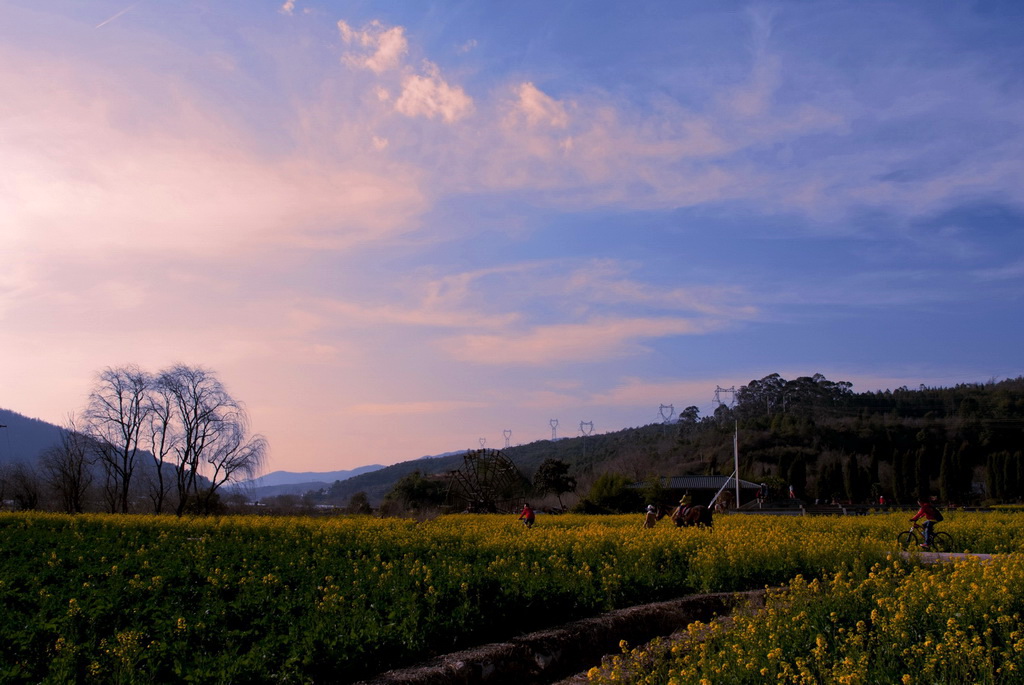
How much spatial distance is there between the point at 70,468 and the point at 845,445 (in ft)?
240

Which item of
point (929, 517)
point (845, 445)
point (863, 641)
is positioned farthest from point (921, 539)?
point (845, 445)

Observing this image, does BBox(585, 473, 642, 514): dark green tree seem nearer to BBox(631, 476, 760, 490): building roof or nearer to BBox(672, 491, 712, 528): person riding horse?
BBox(631, 476, 760, 490): building roof

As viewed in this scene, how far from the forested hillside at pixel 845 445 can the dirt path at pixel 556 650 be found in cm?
4873

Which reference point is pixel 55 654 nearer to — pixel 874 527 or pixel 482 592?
pixel 482 592

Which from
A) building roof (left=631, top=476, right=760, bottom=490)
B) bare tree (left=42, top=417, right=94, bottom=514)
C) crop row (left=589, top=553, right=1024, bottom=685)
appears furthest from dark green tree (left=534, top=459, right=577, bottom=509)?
crop row (left=589, top=553, right=1024, bottom=685)

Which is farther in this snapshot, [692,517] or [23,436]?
[23,436]

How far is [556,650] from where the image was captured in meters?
9.06

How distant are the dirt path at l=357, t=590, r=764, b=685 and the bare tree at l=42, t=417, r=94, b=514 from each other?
1899 inches

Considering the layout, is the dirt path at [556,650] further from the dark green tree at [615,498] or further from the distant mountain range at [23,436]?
the distant mountain range at [23,436]

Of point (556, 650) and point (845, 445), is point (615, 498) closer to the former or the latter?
point (556, 650)

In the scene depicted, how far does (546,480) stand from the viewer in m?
52.3

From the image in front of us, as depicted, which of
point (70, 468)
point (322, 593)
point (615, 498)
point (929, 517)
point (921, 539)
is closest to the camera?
point (322, 593)

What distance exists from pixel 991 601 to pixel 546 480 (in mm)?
44726

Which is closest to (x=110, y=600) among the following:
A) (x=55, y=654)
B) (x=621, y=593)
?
(x=55, y=654)
